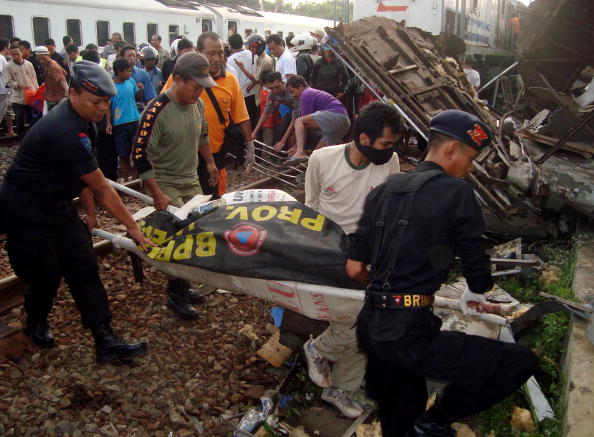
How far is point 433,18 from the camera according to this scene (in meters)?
14.0

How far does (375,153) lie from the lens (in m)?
3.27

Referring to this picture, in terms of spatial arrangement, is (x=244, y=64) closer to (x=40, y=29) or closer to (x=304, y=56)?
(x=304, y=56)

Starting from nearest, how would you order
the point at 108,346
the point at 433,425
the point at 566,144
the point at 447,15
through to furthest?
the point at 433,425, the point at 108,346, the point at 566,144, the point at 447,15

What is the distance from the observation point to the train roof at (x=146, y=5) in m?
16.1

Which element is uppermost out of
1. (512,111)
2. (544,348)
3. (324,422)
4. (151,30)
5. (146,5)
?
(146,5)

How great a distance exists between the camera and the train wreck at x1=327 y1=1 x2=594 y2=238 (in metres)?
5.83

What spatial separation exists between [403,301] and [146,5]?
61.7 feet

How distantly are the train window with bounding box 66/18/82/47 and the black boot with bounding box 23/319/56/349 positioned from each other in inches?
581

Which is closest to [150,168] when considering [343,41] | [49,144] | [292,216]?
[49,144]

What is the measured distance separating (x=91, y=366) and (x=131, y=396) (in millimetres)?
450

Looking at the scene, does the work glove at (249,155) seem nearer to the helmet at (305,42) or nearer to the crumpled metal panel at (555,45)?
the crumpled metal panel at (555,45)

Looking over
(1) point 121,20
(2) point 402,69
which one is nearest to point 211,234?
(2) point 402,69

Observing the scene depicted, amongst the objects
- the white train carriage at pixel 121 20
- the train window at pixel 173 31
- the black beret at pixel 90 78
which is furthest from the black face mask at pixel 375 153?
the train window at pixel 173 31

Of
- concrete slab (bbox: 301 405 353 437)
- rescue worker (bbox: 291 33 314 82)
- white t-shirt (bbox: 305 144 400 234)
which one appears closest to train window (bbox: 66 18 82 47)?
rescue worker (bbox: 291 33 314 82)
